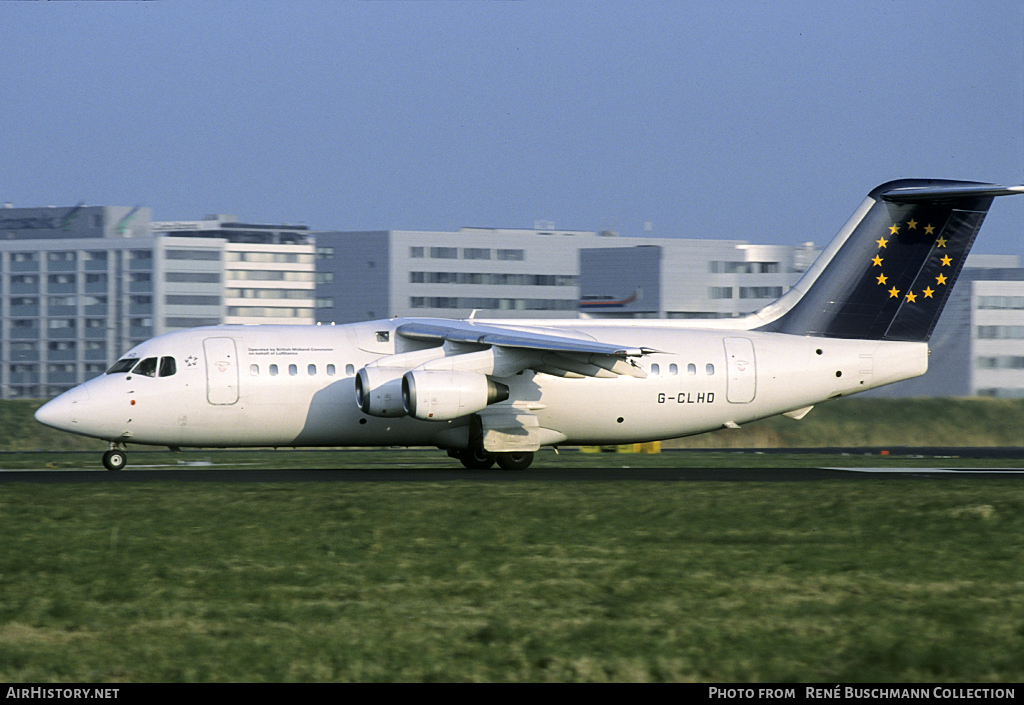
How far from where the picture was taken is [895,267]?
3181 centimetres

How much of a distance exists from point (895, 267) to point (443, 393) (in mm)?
12189

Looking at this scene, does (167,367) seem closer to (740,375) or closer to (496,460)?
(496,460)

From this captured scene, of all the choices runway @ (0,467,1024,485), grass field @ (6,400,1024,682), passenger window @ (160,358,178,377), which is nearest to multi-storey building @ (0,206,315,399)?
passenger window @ (160,358,178,377)

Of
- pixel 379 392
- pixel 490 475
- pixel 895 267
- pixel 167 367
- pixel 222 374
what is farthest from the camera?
pixel 895 267

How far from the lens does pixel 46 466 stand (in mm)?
33719

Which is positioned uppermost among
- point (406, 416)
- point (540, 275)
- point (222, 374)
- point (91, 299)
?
point (540, 275)

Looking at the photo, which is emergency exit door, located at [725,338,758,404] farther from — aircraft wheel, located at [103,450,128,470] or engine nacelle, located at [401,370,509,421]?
aircraft wheel, located at [103,450,128,470]

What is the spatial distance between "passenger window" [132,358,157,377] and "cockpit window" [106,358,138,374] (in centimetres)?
21

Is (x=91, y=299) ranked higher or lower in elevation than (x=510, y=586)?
higher

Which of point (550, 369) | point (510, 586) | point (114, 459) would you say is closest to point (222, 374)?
point (114, 459)

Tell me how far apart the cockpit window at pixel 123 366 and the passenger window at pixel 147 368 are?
213mm

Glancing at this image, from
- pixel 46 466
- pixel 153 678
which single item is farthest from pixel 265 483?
pixel 153 678

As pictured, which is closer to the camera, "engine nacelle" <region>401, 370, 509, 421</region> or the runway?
the runway

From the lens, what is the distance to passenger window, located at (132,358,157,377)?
28.8 meters
